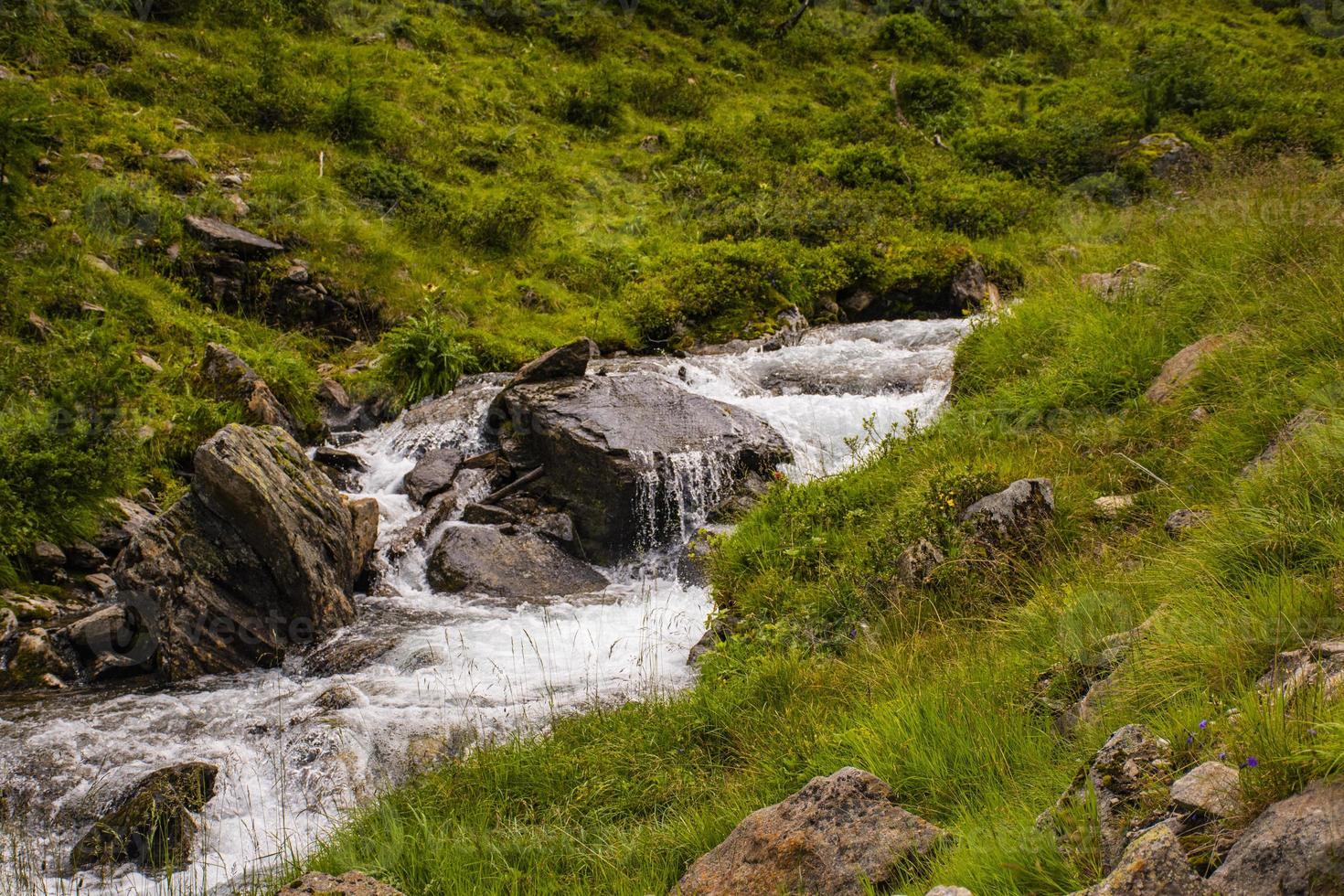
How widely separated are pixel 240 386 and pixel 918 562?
921cm

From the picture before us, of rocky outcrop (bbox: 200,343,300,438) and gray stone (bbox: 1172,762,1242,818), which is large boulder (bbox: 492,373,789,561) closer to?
rocky outcrop (bbox: 200,343,300,438)

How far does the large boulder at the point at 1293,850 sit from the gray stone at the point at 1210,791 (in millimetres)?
94

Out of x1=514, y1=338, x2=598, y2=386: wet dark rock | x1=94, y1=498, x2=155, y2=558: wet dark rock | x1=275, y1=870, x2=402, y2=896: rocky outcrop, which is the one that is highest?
x1=275, y1=870, x2=402, y2=896: rocky outcrop

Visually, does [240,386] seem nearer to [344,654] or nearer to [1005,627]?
[344,654]

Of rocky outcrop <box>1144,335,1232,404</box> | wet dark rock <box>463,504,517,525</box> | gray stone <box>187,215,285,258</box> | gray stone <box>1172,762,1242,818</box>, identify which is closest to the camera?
gray stone <box>1172,762,1242,818</box>

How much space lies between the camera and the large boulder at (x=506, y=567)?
8906mm

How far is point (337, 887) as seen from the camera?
3189 mm

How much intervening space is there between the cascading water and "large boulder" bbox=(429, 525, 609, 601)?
0.22 meters

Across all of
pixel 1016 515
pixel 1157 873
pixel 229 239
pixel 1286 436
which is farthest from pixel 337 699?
pixel 229 239

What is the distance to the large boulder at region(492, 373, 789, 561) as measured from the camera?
32.8 ft

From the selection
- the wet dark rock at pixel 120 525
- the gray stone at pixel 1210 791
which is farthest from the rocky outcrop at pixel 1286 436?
the wet dark rock at pixel 120 525

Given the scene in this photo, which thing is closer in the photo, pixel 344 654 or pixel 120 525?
pixel 344 654

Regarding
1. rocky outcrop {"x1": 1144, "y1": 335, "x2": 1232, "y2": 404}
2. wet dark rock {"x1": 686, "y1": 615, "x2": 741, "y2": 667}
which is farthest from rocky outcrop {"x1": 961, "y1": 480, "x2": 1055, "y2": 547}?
wet dark rock {"x1": 686, "y1": 615, "x2": 741, "y2": 667}

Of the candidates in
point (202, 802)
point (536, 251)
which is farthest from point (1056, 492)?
point (536, 251)
